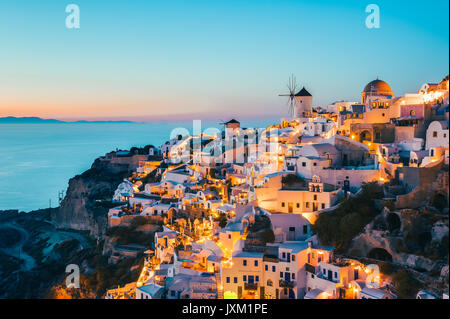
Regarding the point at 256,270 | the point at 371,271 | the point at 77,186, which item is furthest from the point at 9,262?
the point at 371,271

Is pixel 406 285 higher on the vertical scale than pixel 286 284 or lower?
higher

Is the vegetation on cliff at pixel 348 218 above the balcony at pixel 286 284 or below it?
above

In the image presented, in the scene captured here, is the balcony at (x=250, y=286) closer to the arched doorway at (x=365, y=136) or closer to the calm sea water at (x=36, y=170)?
the arched doorway at (x=365, y=136)

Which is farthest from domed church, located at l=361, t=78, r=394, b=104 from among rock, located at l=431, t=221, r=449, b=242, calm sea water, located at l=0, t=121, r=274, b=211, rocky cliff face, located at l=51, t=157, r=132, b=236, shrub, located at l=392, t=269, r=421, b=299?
calm sea water, located at l=0, t=121, r=274, b=211

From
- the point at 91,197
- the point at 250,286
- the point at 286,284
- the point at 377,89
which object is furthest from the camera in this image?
the point at 91,197

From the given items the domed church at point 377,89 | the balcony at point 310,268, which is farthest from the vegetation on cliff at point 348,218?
the domed church at point 377,89

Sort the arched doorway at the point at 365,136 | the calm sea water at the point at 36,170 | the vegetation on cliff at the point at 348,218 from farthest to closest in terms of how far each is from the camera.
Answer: the calm sea water at the point at 36,170, the arched doorway at the point at 365,136, the vegetation on cliff at the point at 348,218

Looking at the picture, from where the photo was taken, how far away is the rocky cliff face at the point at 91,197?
65.7 ft

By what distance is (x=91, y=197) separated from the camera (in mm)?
21375

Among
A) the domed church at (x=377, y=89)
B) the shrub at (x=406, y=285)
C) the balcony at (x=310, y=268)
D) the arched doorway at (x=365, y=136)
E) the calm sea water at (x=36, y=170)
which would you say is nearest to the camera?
the shrub at (x=406, y=285)

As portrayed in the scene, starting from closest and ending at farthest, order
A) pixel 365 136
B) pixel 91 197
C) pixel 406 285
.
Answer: pixel 406 285
pixel 365 136
pixel 91 197

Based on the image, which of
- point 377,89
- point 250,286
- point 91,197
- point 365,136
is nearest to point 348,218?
point 250,286

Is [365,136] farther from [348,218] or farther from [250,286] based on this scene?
[250,286]

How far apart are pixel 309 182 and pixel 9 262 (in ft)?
45.2
